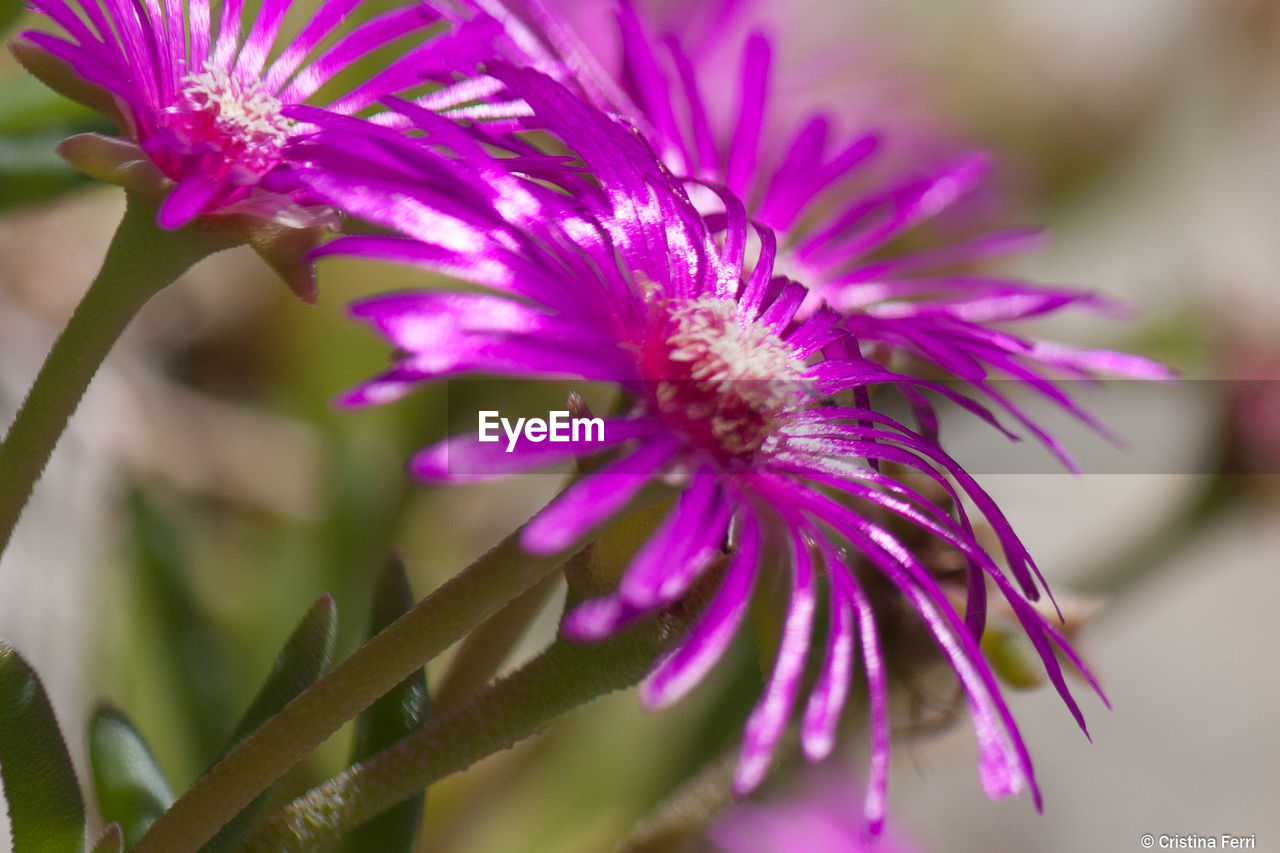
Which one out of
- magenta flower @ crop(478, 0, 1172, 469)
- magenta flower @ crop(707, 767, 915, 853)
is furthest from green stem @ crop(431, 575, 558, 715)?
magenta flower @ crop(707, 767, 915, 853)

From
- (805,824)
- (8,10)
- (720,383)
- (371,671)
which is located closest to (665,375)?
(720,383)

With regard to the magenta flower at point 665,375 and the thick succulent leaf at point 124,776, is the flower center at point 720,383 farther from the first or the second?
the thick succulent leaf at point 124,776

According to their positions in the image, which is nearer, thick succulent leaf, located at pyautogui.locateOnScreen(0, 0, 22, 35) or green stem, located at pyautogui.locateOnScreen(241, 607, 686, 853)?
green stem, located at pyautogui.locateOnScreen(241, 607, 686, 853)

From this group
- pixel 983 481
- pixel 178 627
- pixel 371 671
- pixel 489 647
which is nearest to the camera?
pixel 371 671

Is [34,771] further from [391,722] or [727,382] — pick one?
[727,382]

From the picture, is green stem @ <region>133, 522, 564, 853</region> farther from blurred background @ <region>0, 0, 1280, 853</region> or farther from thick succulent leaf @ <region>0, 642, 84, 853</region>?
blurred background @ <region>0, 0, 1280, 853</region>

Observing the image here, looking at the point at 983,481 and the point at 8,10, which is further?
the point at 983,481

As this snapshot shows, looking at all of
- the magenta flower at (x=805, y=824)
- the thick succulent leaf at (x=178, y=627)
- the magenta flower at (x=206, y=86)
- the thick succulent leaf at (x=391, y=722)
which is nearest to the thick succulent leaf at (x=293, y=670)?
the thick succulent leaf at (x=391, y=722)
